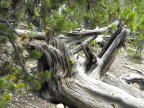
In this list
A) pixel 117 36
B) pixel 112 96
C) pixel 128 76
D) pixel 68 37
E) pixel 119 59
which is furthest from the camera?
pixel 119 59

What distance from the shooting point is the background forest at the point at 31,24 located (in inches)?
118

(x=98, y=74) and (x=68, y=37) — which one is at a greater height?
(x=68, y=37)

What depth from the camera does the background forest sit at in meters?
2.99

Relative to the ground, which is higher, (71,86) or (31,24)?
(31,24)

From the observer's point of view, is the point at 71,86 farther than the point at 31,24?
Yes

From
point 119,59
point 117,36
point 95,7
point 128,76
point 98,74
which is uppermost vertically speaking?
point 95,7

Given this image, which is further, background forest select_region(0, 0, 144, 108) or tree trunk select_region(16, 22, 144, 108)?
tree trunk select_region(16, 22, 144, 108)

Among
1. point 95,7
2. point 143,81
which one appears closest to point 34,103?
point 95,7

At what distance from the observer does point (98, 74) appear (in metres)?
5.37

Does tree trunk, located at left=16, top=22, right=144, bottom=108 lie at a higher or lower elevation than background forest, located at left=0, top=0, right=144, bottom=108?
lower

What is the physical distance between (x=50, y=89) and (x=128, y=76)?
3125 mm

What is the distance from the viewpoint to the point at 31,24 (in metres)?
3.78

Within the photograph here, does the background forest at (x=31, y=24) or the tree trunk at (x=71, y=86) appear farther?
the tree trunk at (x=71, y=86)

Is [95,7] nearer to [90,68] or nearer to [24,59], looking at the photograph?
[90,68]
